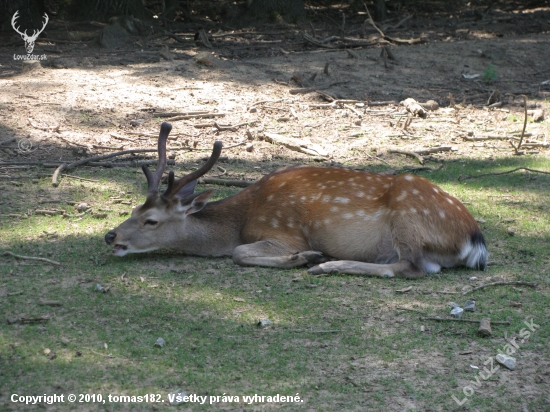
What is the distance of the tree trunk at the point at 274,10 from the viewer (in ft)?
51.1

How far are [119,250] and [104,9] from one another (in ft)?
31.2

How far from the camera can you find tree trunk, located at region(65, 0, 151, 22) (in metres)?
14.2

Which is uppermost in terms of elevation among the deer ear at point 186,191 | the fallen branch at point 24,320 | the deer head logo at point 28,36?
the deer head logo at point 28,36

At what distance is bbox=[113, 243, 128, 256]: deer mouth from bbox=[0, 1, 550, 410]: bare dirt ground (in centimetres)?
228

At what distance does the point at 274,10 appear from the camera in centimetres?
1562

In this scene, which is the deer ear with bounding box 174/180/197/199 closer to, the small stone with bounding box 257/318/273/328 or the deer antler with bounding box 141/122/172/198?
the deer antler with bounding box 141/122/172/198

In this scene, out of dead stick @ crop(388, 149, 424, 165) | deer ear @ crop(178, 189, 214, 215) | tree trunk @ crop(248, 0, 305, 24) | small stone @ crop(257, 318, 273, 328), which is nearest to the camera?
small stone @ crop(257, 318, 273, 328)

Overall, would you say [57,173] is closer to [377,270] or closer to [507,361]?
[377,270]

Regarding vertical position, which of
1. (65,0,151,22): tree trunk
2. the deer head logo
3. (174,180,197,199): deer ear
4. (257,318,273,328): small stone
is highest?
(65,0,151,22): tree trunk

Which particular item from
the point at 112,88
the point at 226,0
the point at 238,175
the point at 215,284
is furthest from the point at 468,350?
the point at 226,0

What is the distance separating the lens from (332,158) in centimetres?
873

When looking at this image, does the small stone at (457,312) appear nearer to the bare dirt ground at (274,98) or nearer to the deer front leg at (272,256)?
the deer front leg at (272,256)

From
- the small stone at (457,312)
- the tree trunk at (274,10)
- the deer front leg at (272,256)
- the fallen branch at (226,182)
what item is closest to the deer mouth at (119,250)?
the deer front leg at (272,256)

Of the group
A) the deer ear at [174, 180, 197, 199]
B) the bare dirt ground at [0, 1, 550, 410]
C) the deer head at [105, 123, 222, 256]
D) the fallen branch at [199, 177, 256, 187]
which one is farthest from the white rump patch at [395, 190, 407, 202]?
the bare dirt ground at [0, 1, 550, 410]
